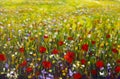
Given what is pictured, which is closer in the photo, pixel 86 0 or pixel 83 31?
pixel 83 31

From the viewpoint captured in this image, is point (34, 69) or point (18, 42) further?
point (18, 42)

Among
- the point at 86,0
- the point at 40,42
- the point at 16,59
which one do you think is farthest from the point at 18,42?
the point at 86,0

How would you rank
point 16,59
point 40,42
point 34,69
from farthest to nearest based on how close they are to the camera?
point 40,42 < point 16,59 < point 34,69

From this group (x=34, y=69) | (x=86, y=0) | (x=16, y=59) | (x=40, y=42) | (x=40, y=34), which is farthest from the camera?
(x=86, y=0)

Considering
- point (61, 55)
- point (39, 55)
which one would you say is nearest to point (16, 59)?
point (39, 55)

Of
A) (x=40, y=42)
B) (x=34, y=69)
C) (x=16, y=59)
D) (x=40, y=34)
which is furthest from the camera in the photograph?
(x=40, y=34)

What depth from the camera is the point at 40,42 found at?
8172 mm

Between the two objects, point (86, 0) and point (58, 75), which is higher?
point (58, 75)

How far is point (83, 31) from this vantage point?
9.13 m

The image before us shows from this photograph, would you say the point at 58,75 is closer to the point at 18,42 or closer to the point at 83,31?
the point at 18,42

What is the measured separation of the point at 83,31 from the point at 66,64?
8.11 ft

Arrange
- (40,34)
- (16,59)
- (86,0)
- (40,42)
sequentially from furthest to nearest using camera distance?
(86,0), (40,34), (40,42), (16,59)

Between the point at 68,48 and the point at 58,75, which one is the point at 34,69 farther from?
the point at 68,48

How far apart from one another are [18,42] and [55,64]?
1.63 m
